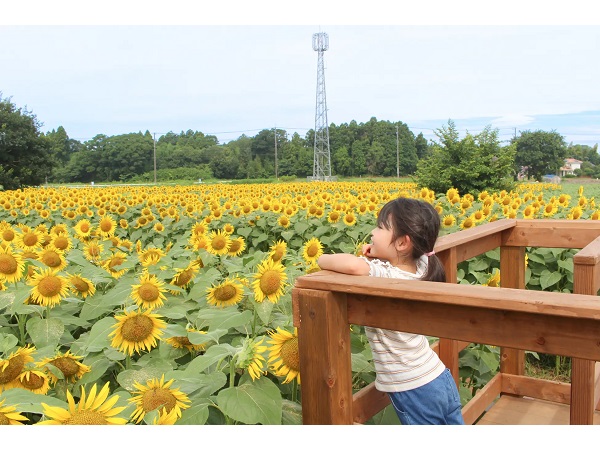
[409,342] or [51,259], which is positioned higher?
[51,259]

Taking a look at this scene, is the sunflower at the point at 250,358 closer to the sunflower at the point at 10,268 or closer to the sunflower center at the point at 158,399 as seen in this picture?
the sunflower center at the point at 158,399

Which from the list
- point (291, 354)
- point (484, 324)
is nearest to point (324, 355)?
point (291, 354)

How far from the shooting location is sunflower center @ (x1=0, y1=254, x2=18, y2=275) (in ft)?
7.73

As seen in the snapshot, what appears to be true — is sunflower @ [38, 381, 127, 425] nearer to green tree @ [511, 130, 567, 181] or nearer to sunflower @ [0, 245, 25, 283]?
sunflower @ [0, 245, 25, 283]

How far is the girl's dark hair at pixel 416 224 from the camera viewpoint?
184cm

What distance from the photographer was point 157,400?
4.71 ft

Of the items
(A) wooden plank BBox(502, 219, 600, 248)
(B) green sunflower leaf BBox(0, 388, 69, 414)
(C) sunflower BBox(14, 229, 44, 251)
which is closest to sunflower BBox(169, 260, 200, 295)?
(B) green sunflower leaf BBox(0, 388, 69, 414)

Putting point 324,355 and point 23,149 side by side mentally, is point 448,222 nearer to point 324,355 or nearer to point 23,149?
point 324,355

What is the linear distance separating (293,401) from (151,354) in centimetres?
50

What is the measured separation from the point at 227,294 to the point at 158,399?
66 centimetres

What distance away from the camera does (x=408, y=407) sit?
1.79m

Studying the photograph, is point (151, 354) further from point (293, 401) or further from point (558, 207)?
point (558, 207)

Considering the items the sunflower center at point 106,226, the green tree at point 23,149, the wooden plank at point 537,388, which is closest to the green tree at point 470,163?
the sunflower center at point 106,226

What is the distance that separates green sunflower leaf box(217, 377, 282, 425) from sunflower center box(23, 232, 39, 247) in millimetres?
2297
